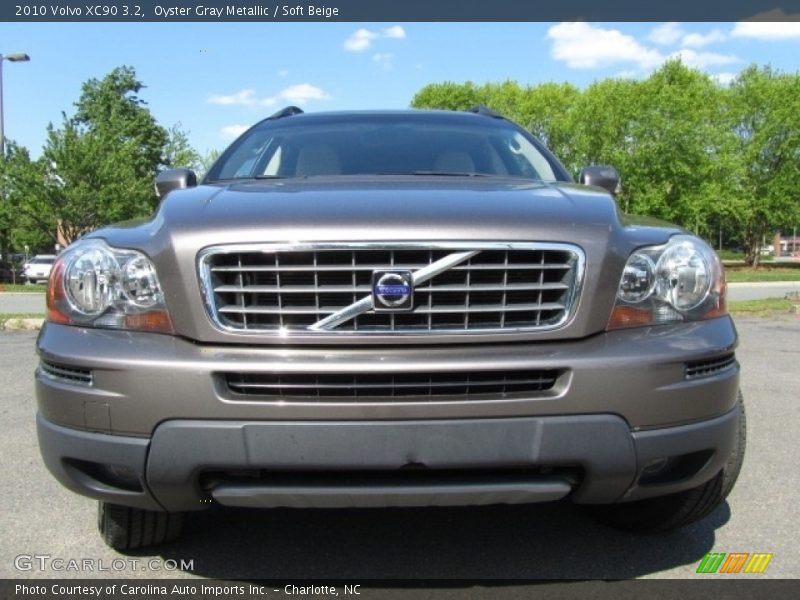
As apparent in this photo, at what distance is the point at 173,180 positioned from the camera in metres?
3.64

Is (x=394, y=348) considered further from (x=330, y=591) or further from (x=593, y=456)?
(x=330, y=591)

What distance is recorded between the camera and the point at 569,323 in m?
2.38

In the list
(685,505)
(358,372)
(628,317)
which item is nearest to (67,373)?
(358,372)

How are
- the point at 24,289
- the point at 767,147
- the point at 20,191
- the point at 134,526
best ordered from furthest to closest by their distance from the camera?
the point at 767,147
the point at 20,191
the point at 24,289
the point at 134,526

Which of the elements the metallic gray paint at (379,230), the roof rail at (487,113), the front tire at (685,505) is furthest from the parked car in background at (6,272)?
the front tire at (685,505)

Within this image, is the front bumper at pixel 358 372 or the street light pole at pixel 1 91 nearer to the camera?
the front bumper at pixel 358 372

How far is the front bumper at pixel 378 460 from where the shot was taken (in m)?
2.21

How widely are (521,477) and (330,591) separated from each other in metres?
0.78

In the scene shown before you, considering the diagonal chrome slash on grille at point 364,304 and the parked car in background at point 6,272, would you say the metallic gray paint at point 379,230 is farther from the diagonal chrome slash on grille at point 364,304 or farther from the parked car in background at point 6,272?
the parked car in background at point 6,272

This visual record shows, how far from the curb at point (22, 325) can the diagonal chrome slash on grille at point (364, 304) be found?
10.1 m

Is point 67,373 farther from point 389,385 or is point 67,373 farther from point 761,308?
point 761,308

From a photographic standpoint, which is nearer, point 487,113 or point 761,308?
point 487,113

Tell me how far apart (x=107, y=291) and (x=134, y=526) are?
904mm

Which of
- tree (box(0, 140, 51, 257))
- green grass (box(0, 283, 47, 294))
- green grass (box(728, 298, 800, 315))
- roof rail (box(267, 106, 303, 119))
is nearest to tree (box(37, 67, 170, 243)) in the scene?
tree (box(0, 140, 51, 257))
